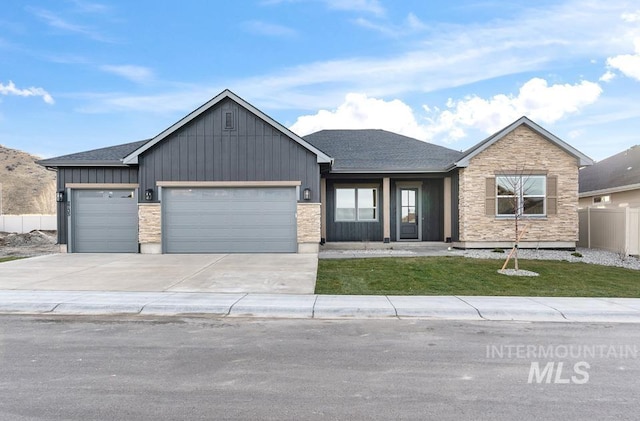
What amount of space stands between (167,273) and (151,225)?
4.82 metres

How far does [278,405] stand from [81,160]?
50.3 ft

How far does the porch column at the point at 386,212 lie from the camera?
687 inches

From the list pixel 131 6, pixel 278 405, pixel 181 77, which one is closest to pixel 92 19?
pixel 131 6

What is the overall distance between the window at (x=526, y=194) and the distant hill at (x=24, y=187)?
187 ft

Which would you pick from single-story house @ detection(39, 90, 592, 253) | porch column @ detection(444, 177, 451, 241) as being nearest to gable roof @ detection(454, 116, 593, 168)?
single-story house @ detection(39, 90, 592, 253)

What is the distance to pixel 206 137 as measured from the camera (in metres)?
15.2

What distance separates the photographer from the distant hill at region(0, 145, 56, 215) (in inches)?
2221

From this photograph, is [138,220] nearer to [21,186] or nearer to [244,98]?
[244,98]

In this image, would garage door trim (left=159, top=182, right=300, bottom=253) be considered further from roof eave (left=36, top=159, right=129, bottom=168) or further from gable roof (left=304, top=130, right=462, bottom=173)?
gable roof (left=304, top=130, right=462, bottom=173)

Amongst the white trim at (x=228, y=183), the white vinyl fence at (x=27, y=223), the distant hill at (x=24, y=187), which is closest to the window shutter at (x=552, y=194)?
the white trim at (x=228, y=183)

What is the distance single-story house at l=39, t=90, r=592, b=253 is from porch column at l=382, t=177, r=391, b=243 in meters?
0.06

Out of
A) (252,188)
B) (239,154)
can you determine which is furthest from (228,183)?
(239,154)

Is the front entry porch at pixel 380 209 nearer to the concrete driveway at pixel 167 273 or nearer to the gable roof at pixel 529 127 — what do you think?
the gable roof at pixel 529 127

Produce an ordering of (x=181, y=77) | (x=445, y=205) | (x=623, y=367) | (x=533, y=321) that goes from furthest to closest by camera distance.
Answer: (x=181, y=77), (x=445, y=205), (x=533, y=321), (x=623, y=367)
